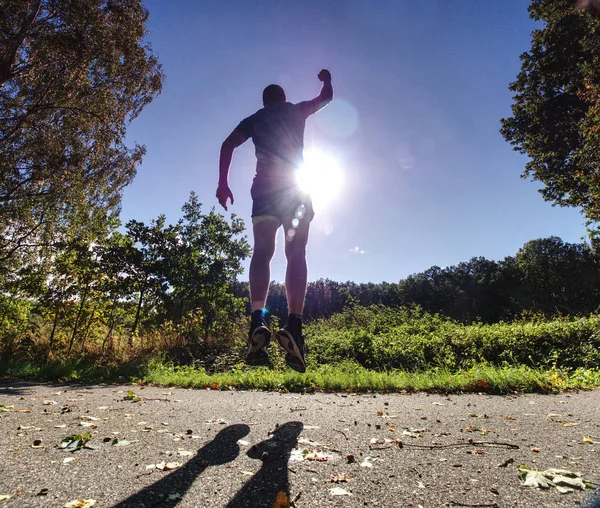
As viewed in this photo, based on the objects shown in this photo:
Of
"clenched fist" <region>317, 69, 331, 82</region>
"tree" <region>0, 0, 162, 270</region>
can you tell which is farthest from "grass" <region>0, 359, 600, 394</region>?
"tree" <region>0, 0, 162, 270</region>

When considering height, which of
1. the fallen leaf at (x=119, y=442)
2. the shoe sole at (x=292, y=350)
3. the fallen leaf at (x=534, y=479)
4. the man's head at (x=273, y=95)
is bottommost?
the fallen leaf at (x=119, y=442)

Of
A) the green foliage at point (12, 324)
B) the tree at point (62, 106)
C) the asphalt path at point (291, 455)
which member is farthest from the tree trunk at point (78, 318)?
the asphalt path at point (291, 455)

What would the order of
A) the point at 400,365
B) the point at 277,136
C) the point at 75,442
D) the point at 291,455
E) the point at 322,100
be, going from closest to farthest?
the point at 291,455
the point at 75,442
the point at 277,136
the point at 322,100
the point at 400,365

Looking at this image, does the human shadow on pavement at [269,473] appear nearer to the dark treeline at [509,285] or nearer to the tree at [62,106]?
the tree at [62,106]

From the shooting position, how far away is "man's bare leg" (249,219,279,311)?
2789mm

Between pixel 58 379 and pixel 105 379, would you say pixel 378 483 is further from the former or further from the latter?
pixel 58 379

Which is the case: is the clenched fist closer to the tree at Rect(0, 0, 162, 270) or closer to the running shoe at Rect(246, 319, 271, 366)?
the running shoe at Rect(246, 319, 271, 366)

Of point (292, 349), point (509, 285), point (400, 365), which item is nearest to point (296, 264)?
point (292, 349)

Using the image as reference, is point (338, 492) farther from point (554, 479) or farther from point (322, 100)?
point (322, 100)

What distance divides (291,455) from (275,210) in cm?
190

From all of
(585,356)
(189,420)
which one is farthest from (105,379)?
(585,356)

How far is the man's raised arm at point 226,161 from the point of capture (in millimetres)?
3287

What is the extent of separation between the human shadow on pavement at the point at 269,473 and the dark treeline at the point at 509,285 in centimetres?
3434

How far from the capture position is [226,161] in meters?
3.32
